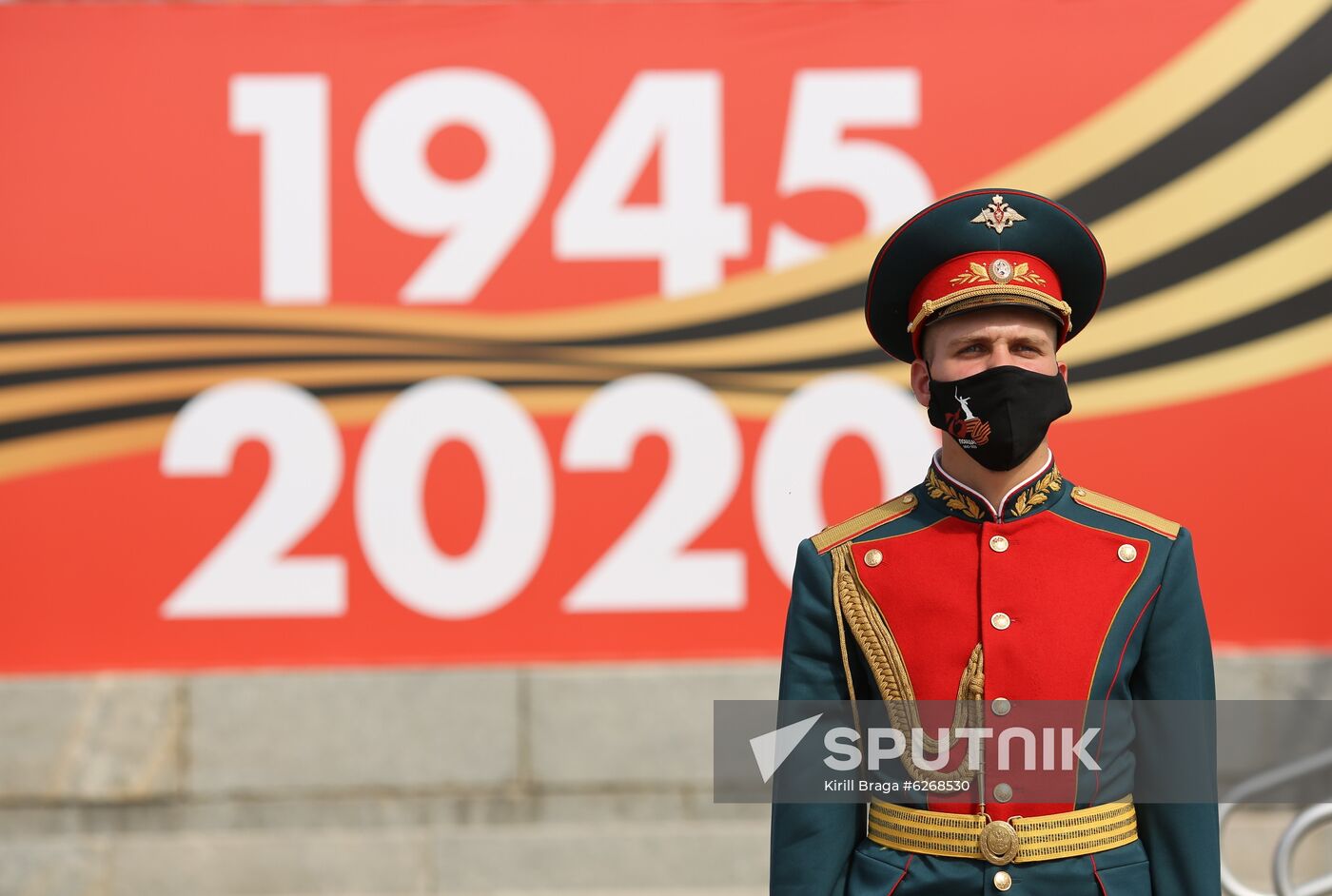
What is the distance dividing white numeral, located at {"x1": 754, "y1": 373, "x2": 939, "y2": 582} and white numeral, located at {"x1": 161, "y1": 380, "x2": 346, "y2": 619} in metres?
1.42

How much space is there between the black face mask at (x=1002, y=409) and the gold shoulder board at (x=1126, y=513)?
0.16 metres

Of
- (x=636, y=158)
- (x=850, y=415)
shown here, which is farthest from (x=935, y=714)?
(x=636, y=158)

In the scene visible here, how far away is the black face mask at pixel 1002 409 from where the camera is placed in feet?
6.06

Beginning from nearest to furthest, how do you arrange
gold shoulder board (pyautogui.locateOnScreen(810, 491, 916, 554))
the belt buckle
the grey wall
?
1. the belt buckle
2. gold shoulder board (pyautogui.locateOnScreen(810, 491, 916, 554))
3. the grey wall

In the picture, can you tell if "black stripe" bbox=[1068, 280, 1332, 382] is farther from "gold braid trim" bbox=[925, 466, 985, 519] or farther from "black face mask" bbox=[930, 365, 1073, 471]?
"black face mask" bbox=[930, 365, 1073, 471]

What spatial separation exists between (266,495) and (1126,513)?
10.0 ft

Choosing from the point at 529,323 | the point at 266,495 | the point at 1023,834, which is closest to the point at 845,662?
the point at 1023,834

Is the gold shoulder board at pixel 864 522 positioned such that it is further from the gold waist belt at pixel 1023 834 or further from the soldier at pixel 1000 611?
the gold waist belt at pixel 1023 834

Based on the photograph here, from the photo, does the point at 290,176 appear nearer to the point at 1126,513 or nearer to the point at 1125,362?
the point at 1125,362

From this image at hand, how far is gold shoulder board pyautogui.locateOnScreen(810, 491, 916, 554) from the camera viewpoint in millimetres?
2037

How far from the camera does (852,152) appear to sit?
431cm

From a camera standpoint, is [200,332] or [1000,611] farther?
[200,332]

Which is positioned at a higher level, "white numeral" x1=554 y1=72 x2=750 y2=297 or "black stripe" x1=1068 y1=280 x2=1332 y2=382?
"white numeral" x1=554 y1=72 x2=750 y2=297

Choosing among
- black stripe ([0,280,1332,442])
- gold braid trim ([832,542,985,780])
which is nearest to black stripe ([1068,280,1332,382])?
black stripe ([0,280,1332,442])
